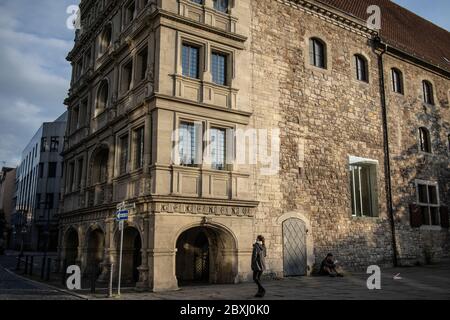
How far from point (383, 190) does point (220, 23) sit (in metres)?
11.2

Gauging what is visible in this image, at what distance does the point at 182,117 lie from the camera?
571 inches

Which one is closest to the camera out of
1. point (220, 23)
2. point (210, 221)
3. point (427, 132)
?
point (210, 221)

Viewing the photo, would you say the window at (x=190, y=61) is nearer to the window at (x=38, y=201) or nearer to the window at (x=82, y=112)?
the window at (x=82, y=112)

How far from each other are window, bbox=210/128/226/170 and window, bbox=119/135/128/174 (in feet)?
12.3

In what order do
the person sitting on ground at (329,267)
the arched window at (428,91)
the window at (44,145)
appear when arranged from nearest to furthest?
the person sitting on ground at (329,267)
the arched window at (428,91)
the window at (44,145)

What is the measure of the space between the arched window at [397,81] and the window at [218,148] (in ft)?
39.2

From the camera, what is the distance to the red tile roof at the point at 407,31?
2259 centimetres

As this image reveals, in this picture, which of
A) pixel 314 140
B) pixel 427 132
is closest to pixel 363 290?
pixel 314 140

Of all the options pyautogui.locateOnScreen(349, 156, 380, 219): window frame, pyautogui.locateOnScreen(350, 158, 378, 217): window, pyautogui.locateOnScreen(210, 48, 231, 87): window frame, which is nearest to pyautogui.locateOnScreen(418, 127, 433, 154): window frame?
pyautogui.locateOnScreen(349, 156, 380, 219): window frame

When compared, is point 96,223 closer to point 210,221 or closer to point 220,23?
point 210,221

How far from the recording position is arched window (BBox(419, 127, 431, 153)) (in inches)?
945

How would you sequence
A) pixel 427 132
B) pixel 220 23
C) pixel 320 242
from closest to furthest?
pixel 220 23 → pixel 320 242 → pixel 427 132

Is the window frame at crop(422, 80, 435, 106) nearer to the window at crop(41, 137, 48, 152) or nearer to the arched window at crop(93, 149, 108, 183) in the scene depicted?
the arched window at crop(93, 149, 108, 183)

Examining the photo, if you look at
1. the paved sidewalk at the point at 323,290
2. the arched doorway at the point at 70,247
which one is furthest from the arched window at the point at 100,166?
the paved sidewalk at the point at 323,290
